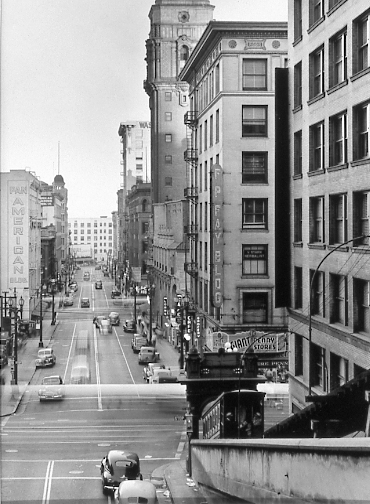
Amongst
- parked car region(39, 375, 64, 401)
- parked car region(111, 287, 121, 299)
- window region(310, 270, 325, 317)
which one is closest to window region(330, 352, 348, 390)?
window region(310, 270, 325, 317)

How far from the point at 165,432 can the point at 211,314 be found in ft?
8.72

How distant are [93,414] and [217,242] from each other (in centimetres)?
474

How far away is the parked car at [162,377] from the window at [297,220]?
15.0ft

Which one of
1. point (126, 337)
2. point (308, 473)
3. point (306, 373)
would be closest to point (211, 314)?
point (126, 337)

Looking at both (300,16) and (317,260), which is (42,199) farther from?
(300,16)

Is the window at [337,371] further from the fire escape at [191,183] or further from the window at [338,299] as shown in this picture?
the fire escape at [191,183]

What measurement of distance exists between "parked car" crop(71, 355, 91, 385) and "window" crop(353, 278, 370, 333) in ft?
20.0

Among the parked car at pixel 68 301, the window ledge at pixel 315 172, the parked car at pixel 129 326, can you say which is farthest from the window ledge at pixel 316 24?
the parked car at pixel 68 301

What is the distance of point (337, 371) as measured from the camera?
35.8 ft

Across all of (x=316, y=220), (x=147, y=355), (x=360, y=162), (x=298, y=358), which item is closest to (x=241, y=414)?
(x=298, y=358)

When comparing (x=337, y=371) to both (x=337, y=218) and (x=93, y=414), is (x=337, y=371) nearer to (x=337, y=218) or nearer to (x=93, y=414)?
(x=337, y=218)

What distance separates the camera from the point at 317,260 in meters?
11.0

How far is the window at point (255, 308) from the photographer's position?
13180 mm

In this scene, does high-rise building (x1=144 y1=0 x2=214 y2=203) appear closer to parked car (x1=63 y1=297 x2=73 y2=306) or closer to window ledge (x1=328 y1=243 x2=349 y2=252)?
parked car (x1=63 y1=297 x2=73 y2=306)
